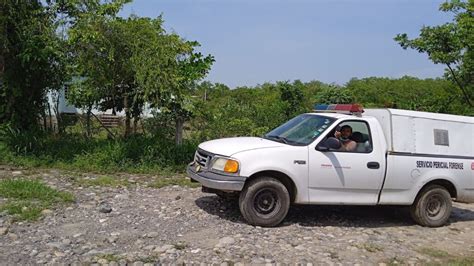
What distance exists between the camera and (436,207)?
8016mm

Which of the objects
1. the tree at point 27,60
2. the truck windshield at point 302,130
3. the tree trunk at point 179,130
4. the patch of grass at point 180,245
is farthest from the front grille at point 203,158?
the tree at point 27,60

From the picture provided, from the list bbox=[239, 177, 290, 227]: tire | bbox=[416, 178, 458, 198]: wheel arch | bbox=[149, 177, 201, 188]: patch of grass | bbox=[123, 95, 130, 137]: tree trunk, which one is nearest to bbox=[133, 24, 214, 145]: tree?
bbox=[123, 95, 130, 137]: tree trunk

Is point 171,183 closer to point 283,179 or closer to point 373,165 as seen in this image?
point 283,179

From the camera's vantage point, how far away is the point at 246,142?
7391 millimetres

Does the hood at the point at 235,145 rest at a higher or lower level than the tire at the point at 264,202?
higher

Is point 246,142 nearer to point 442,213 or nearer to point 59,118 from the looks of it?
point 442,213

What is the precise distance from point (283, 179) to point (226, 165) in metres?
0.90

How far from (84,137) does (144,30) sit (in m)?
3.28

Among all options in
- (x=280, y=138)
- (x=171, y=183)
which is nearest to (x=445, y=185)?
(x=280, y=138)

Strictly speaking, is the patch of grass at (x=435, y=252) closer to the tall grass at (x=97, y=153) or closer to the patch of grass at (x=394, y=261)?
the patch of grass at (x=394, y=261)

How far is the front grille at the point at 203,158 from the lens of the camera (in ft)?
23.3

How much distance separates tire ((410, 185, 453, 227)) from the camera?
7816 mm

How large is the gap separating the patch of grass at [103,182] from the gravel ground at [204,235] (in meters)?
0.30

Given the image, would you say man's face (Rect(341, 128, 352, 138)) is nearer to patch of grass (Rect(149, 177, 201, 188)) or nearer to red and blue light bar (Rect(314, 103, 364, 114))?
red and blue light bar (Rect(314, 103, 364, 114))
